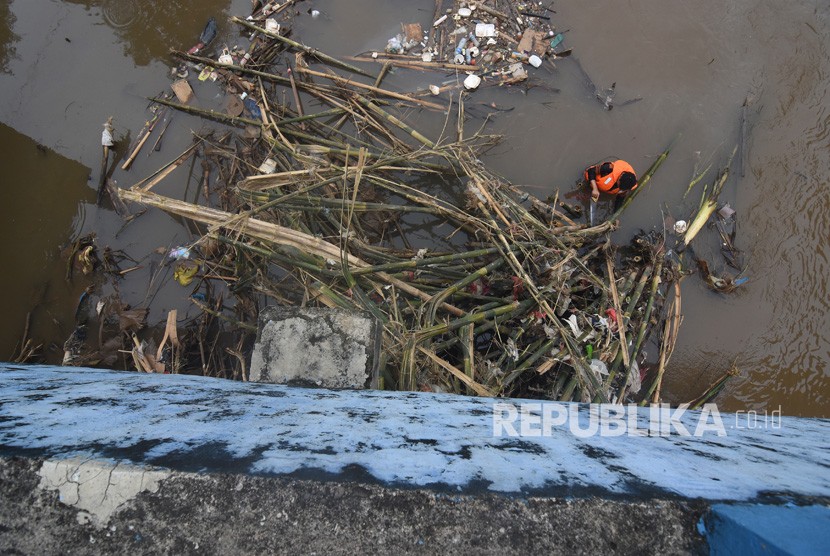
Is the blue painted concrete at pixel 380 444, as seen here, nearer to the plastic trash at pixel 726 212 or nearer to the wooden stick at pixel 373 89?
the plastic trash at pixel 726 212

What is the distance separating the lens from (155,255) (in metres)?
3.69

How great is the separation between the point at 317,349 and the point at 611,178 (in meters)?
2.41

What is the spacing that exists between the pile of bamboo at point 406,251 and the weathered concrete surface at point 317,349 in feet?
1.17

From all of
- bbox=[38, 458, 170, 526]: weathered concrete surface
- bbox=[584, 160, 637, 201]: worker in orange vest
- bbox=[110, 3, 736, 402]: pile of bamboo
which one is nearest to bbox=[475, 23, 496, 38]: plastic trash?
bbox=[110, 3, 736, 402]: pile of bamboo

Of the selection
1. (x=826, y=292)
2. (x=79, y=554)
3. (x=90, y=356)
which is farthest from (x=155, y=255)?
(x=826, y=292)

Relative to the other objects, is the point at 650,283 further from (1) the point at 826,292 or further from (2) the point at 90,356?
(2) the point at 90,356

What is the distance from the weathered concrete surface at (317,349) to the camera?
8.29 ft

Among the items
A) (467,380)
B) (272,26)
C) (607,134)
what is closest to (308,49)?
(272,26)

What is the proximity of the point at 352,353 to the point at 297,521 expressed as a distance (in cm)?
137

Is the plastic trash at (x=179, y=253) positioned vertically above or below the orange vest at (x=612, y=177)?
below

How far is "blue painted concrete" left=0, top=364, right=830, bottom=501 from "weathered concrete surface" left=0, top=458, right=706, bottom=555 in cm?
5

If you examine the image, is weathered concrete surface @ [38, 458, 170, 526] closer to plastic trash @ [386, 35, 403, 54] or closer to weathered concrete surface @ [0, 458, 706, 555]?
weathered concrete surface @ [0, 458, 706, 555]

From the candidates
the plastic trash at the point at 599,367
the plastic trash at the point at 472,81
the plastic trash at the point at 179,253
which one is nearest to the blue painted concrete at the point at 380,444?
the plastic trash at the point at 599,367

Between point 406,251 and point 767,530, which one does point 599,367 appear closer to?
point 406,251
